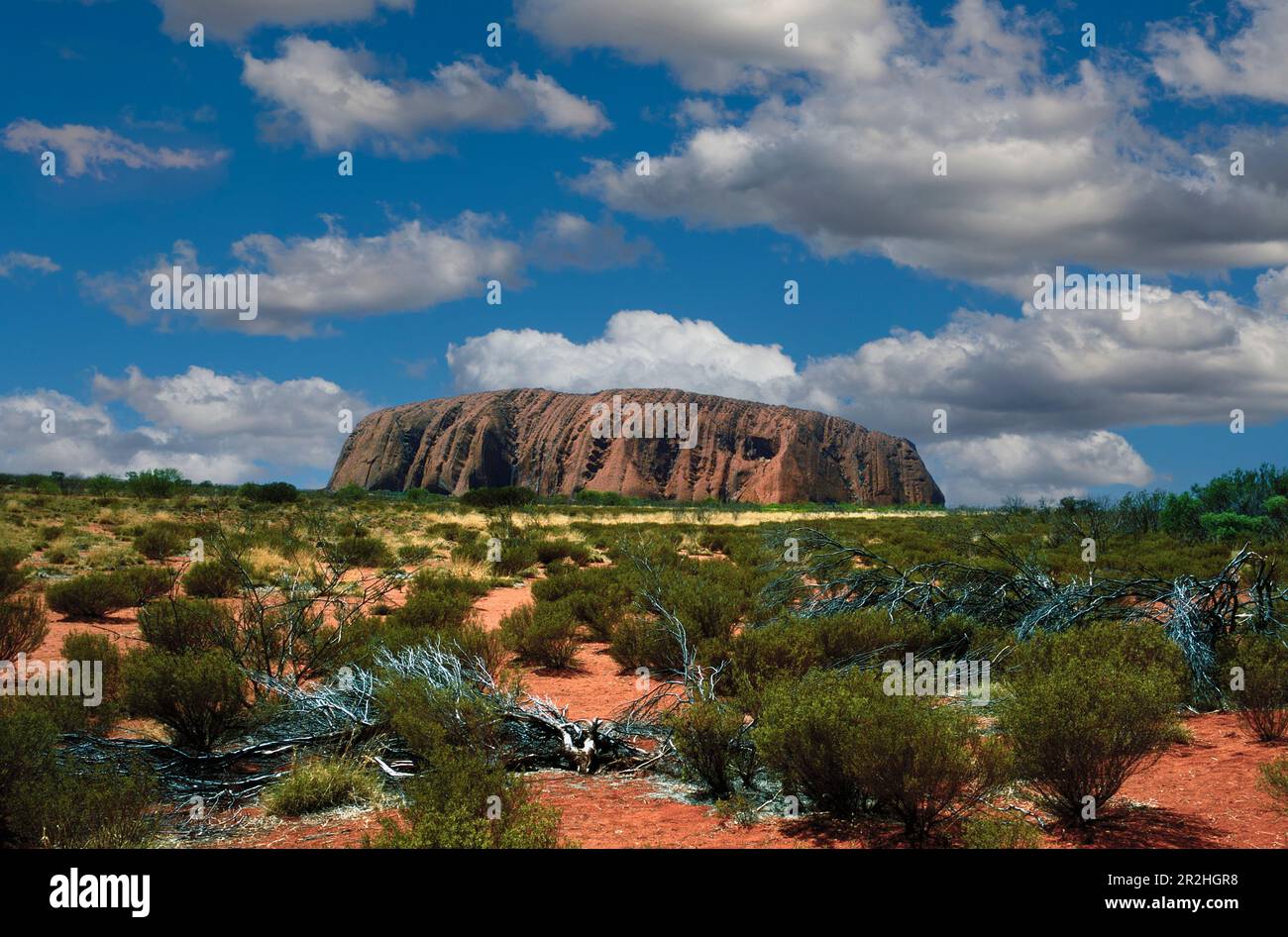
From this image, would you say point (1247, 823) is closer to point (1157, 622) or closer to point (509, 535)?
point (1157, 622)

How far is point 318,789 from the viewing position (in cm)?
608

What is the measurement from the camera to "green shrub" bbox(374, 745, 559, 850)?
14.6ft

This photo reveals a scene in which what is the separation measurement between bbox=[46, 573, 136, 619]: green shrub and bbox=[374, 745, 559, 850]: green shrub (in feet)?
40.0

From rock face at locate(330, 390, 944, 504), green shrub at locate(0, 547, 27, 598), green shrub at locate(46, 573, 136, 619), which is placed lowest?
green shrub at locate(46, 573, 136, 619)

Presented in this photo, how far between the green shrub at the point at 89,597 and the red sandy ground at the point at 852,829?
8.53 m

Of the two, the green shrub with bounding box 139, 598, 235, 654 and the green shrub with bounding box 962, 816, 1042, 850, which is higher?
the green shrub with bounding box 139, 598, 235, 654

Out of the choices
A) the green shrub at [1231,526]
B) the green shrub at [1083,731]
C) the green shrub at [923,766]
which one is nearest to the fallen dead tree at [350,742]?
the green shrub at [923,766]

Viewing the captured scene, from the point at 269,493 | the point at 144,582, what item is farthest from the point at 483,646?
the point at 269,493

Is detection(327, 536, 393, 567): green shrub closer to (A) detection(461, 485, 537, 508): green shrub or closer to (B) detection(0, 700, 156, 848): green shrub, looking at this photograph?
(B) detection(0, 700, 156, 848): green shrub

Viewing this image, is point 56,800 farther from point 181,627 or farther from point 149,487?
point 149,487

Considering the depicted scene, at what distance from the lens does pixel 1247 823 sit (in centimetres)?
Result: 550

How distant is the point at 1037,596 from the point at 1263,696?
367 cm

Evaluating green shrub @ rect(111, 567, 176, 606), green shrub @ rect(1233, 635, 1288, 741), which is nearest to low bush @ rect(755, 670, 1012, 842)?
green shrub @ rect(1233, 635, 1288, 741)
